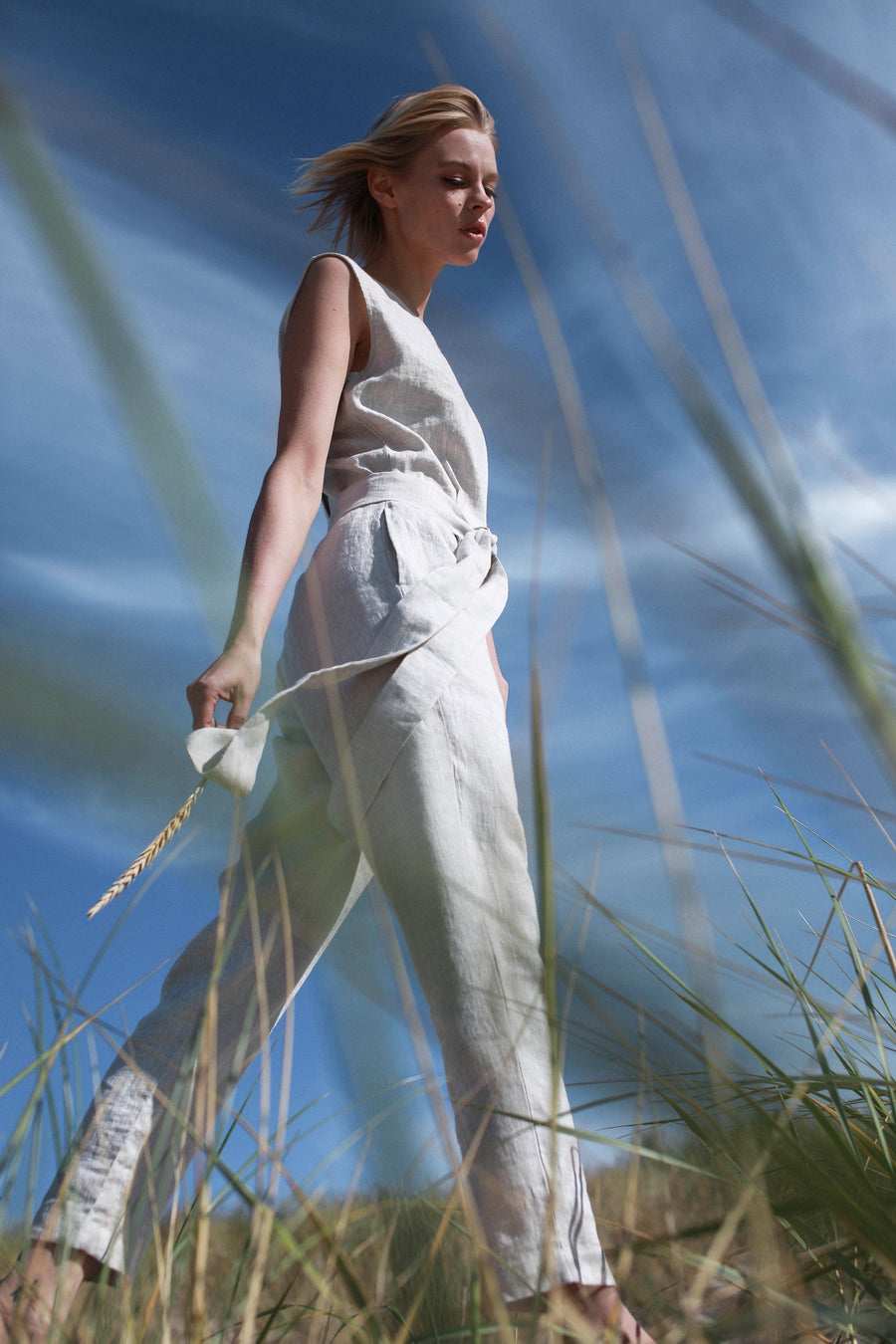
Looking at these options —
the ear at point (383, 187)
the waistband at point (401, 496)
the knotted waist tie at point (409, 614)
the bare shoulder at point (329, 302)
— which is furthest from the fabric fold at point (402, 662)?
the ear at point (383, 187)

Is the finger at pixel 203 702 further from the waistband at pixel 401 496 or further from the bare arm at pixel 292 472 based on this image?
the waistband at pixel 401 496

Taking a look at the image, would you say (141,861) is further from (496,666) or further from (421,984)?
(496,666)

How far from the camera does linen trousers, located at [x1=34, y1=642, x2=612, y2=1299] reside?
2.05 feet

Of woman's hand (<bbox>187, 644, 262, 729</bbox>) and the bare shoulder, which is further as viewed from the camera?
the bare shoulder

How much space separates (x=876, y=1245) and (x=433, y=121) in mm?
1302

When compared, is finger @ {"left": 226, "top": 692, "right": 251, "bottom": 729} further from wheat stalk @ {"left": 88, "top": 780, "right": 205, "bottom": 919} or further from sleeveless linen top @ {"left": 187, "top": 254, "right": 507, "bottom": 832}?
wheat stalk @ {"left": 88, "top": 780, "right": 205, "bottom": 919}

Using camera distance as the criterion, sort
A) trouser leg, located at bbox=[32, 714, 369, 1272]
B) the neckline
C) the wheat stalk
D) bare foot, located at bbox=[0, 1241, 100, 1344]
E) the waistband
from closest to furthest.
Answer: the wheat stalk < bare foot, located at bbox=[0, 1241, 100, 1344] < trouser leg, located at bbox=[32, 714, 369, 1272] < the waistband < the neckline

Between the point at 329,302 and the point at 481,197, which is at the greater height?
the point at 481,197

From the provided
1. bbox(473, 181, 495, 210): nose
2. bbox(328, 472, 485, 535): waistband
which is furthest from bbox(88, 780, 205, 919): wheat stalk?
bbox(473, 181, 495, 210): nose

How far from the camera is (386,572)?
35.7 inches

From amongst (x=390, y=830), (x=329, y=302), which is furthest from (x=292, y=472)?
(x=390, y=830)

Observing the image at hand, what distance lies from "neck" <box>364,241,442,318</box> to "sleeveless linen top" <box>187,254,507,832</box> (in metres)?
0.03

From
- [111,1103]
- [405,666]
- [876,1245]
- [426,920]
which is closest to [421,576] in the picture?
[405,666]

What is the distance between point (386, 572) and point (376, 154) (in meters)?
0.69
